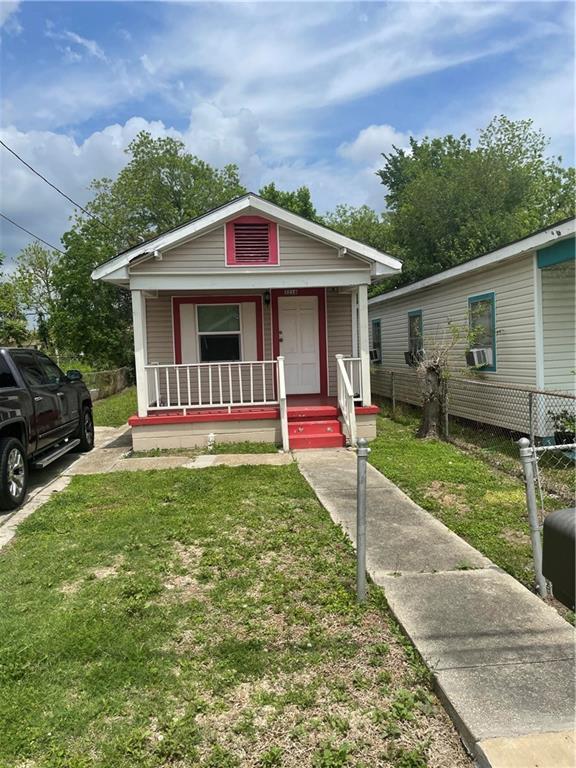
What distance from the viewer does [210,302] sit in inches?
422

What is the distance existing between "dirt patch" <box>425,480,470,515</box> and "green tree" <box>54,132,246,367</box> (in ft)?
70.8

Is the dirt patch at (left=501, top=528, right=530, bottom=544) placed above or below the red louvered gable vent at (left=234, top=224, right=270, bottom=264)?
below

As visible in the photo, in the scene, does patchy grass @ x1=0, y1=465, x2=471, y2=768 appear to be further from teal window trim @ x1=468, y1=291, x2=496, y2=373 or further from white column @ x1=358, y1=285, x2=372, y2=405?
teal window trim @ x1=468, y1=291, x2=496, y2=373

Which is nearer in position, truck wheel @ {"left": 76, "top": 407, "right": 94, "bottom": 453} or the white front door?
truck wheel @ {"left": 76, "top": 407, "right": 94, "bottom": 453}

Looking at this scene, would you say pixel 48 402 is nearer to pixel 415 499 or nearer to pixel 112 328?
pixel 415 499

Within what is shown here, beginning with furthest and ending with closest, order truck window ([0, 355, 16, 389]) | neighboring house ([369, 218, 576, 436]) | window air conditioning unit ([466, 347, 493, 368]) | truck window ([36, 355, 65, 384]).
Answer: window air conditioning unit ([466, 347, 493, 368]) → neighboring house ([369, 218, 576, 436]) → truck window ([36, 355, 65, 384]) → truck window ([0, 355, 16, 389])

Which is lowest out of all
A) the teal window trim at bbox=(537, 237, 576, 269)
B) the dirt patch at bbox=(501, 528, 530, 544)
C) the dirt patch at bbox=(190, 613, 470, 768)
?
the dirt patch at bbox=(190, 613, 470, 768)

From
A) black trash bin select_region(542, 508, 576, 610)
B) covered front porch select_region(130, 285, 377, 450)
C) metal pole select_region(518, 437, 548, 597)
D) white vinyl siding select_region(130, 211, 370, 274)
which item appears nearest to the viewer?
black trash bin select_region(542, 508, 576, 610)

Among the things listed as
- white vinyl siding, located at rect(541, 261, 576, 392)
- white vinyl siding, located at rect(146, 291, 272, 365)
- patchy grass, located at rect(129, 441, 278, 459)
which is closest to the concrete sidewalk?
patchy grass, located at rect(129, 441, 278, 459)

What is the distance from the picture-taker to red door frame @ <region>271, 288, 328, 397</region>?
10812mm

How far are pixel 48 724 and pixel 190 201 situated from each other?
1373 inches

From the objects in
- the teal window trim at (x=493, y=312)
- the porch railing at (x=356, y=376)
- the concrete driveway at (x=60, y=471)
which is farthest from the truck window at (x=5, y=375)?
the teal window trim at (x=493, y=312)

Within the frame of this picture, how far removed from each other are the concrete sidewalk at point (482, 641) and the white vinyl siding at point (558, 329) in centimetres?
480

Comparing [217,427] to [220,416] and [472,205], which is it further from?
[472,205]
